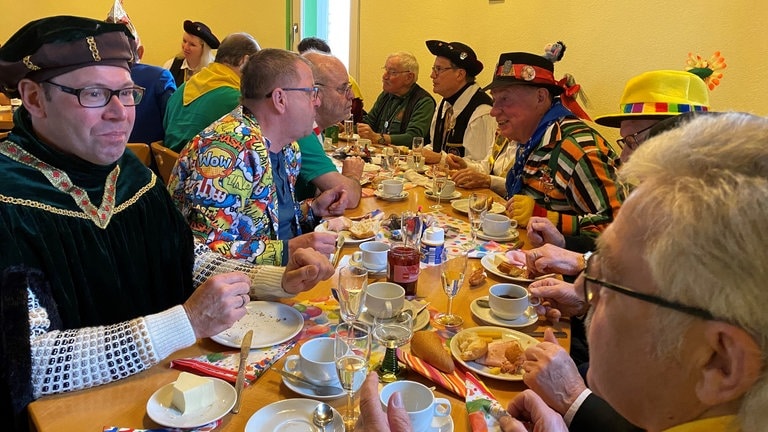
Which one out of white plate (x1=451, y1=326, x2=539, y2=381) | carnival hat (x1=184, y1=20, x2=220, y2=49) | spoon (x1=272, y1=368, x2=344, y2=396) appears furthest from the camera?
carnival hat (x1=184, y1=20, x2=220, y2=49)

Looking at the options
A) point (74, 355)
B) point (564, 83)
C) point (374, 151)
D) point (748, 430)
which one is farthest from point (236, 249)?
point (374, 151)

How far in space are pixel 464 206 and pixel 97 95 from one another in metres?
1.74

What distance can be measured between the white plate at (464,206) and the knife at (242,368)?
152 cm

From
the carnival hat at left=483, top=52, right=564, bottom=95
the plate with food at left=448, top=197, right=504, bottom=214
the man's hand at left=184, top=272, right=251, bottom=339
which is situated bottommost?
the plate with food at left=448, top=197, right=504, bottom=214

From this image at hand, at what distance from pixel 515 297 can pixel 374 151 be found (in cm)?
276

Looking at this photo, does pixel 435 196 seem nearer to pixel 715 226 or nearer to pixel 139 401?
pixel 139 401

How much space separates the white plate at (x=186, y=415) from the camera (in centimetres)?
108

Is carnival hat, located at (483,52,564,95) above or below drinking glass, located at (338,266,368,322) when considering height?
above

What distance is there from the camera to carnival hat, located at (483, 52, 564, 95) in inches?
109

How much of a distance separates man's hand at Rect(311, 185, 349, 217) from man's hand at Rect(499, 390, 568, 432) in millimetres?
1559

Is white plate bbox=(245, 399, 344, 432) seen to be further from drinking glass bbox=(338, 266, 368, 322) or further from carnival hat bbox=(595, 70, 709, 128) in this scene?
carnival hat bbox=(595, 70, 709, 128)

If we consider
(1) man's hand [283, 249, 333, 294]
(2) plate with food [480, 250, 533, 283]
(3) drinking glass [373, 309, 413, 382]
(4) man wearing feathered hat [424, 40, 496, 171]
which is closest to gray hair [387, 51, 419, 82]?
(4) man wearing feathered hat [424, 40, 496, 171]

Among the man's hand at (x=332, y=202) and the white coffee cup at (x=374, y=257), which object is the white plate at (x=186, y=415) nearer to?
the white coffee cup at (x=374, y=257)

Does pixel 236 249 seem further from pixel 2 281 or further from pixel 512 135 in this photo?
pixel 512 135
